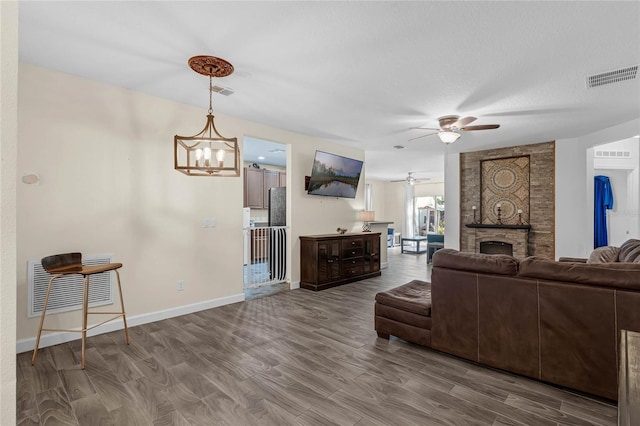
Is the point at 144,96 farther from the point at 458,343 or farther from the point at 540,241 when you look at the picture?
the point at 540,241

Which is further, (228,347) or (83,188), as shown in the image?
(83,188)

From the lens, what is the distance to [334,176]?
5727 mm

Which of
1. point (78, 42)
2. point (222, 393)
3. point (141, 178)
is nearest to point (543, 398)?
point (222, 393)

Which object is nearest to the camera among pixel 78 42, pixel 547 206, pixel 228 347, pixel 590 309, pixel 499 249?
pixel 590 309

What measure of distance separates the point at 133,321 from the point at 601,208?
9242 mm

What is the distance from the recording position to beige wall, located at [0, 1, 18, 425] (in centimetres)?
71

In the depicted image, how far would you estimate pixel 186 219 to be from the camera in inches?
151

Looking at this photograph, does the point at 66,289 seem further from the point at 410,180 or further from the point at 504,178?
the point at 410,180

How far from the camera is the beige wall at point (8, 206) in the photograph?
706 millimetres

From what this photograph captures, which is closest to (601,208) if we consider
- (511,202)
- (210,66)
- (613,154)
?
(613,154)

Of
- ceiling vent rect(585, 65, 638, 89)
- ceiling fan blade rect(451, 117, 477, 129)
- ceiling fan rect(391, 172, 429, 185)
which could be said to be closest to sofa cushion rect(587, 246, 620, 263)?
ceiling vent rect(585, 65, 638, 89)

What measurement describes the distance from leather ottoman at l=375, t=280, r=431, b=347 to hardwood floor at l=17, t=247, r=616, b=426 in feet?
0.39

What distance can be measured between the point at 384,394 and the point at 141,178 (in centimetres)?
329

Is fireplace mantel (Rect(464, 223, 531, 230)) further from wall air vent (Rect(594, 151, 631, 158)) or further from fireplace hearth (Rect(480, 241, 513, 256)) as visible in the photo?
wall air vent (Rect(594, 151, 631, 158))
